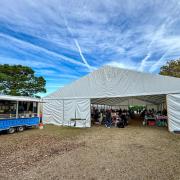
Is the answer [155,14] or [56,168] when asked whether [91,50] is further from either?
[56,168]

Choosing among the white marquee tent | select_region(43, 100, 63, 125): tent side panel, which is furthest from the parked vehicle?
the white marquee tent

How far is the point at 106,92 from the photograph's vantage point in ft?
38.1

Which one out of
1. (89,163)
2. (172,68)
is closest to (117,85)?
(89,163)

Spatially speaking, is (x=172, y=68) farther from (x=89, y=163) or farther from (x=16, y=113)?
(x=89, y=163)

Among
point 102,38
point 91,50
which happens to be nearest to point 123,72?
point 102,38

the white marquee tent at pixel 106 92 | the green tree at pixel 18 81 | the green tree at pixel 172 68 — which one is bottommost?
the white marquee tent at pixel 106 92

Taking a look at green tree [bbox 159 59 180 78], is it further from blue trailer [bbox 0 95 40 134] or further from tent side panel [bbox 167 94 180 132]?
blue trailer [bbox 0 95 40 134]

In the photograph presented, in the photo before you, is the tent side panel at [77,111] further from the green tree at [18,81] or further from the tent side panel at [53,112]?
the green tree at [18,81]

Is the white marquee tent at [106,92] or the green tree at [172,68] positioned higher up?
the green tree at [172,68]

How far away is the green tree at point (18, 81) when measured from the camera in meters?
20.3

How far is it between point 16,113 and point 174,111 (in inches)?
396

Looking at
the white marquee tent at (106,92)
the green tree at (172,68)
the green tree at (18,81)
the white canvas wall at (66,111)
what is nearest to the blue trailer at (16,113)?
the white canvas wall at (66,111)

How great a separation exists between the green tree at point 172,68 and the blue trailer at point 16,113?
21.2 m

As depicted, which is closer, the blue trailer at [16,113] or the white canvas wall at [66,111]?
the blue trailer at [16,113]
